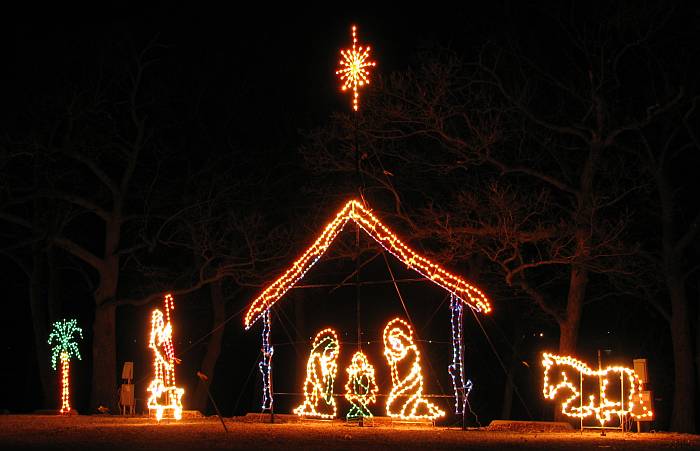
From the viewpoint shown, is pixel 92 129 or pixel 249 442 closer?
pixel 249 442

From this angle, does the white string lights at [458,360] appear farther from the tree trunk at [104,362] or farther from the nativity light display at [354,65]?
the tree trunk at [104,362]

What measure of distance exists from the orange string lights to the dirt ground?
233cm

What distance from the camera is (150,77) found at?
2725 centimetres

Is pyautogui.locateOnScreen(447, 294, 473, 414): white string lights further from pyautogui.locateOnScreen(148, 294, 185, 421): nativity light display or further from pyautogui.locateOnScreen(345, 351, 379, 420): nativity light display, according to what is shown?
pyautogui.locateOnScreen(148, 294, 185, 421): nativity light display

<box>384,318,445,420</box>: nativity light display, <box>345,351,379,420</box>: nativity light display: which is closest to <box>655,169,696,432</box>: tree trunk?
<box>384,318,445,420</box>: nativity light display

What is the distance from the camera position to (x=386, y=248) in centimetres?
1941

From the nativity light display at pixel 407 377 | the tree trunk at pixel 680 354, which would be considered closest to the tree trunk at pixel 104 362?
the nativity light display at pixel 407 377

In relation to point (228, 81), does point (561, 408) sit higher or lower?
lower

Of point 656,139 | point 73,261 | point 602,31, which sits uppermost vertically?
point 602,31

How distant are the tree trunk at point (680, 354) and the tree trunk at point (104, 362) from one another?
13746 mm

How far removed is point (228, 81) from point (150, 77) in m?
2.54

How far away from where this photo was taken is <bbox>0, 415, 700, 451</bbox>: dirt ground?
1388 cm

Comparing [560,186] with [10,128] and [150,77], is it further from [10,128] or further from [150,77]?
[10,128]

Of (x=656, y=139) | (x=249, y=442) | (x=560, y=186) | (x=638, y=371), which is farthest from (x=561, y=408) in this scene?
(x=249, y=442)
